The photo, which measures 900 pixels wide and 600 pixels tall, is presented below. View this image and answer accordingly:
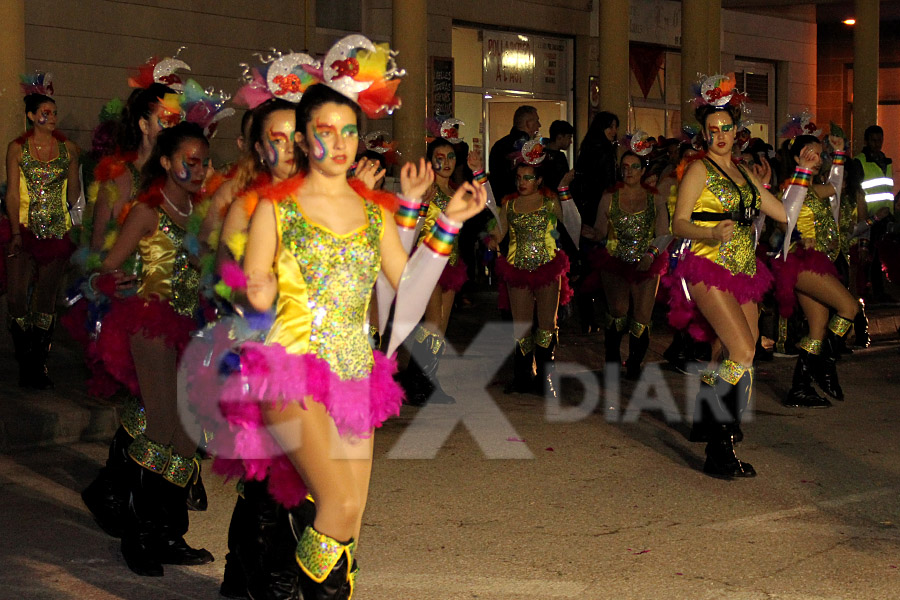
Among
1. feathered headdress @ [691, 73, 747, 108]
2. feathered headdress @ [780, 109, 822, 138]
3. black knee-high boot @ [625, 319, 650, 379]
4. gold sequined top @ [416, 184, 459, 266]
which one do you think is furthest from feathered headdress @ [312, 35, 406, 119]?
feathered headdress @ [780, 109, 822, 138]

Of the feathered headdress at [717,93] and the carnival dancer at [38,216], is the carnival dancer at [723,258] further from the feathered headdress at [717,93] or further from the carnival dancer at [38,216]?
the carnival dancer at [38,216]

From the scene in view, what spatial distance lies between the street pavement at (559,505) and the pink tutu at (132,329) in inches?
34.5

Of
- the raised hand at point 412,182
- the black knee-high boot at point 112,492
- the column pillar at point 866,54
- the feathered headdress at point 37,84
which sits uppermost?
the column pillar at point 866,54

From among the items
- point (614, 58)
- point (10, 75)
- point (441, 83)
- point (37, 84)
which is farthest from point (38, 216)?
point (614, 58)

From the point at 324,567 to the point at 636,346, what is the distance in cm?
707

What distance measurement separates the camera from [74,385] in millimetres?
9523

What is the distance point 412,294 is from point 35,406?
5021 millimetres

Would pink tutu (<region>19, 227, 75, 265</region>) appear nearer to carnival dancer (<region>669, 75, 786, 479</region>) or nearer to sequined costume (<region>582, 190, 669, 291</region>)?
sequined costume (<region>582, 190, 669, 291</region>)

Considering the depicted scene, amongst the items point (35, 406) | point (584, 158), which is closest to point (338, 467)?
point (35, 406)

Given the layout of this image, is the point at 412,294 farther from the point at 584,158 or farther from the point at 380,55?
the point at 584,158

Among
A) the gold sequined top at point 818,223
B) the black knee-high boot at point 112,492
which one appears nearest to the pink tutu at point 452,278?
the gold sequined top at point 818,223

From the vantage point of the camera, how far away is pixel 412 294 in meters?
4.34

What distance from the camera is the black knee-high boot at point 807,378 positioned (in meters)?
9.60

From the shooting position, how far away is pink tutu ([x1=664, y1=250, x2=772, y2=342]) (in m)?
7.50
